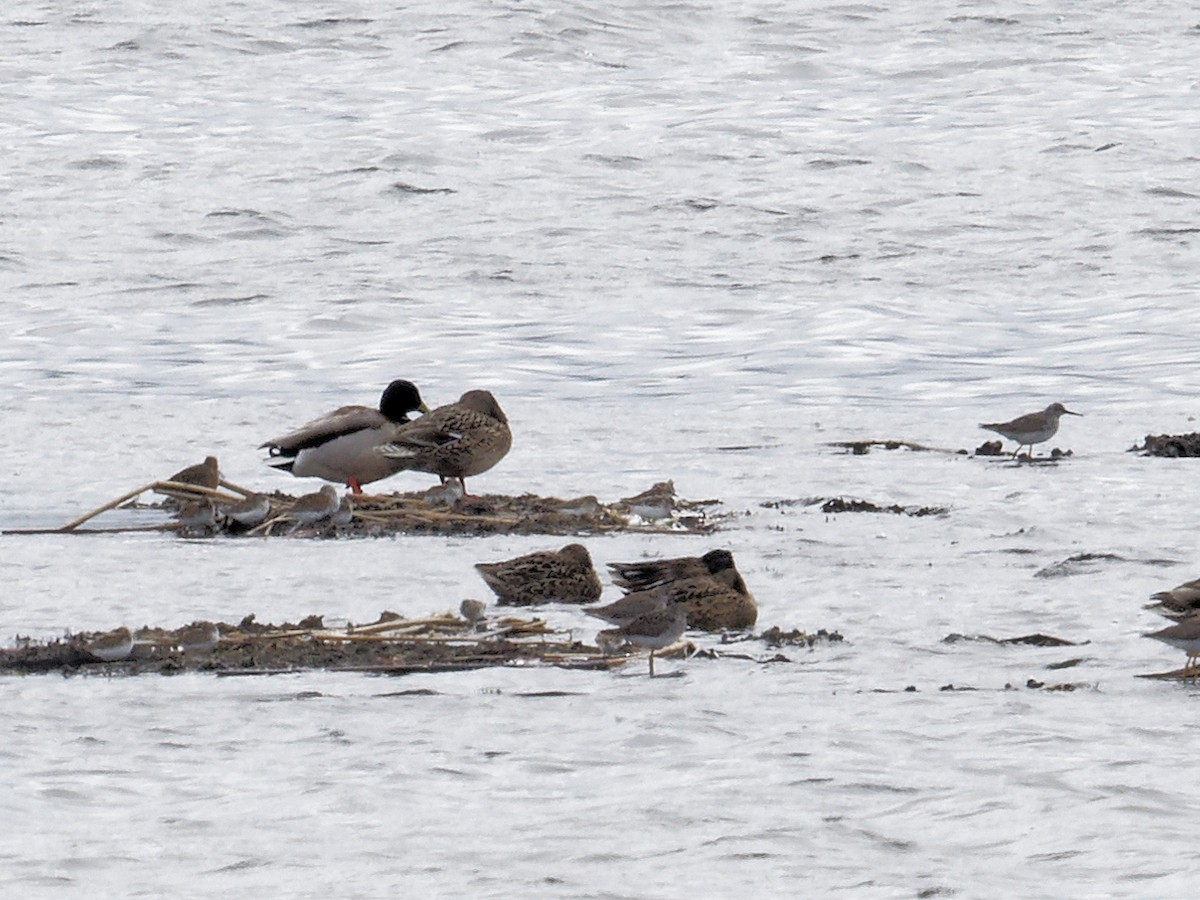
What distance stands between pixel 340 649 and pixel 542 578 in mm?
1312

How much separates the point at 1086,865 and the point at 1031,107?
112ft

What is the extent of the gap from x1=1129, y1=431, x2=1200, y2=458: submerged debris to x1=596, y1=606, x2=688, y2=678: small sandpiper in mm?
6751

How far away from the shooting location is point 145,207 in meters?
31.1

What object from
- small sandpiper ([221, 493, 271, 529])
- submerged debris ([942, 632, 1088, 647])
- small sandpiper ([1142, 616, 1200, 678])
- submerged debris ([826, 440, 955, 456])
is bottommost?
submerged debris ([942, 632, 1088, 647])

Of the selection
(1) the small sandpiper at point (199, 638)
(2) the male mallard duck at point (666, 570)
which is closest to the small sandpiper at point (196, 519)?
(2) the male mallard duck at point (666, 570)

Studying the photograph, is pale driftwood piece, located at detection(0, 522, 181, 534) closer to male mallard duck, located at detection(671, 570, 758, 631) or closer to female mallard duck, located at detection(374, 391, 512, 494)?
female mallard duck, located at detection(374, 391, 512, 494)

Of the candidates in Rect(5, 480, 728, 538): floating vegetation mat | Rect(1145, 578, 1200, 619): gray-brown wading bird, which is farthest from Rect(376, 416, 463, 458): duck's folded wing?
Rect(1145, 578, 1200, 619): gray-brown wading bird

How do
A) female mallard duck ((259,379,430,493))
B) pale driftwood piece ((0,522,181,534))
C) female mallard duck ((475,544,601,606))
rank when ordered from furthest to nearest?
female mallard duck ((259,379,430,493)) < pale driftwood piece ((0,522,181,534)) < female mallard duck ((475,544,601,606))

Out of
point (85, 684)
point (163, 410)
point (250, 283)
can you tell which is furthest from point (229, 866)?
point (250, 283)

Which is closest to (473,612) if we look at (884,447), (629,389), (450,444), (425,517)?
(425,517)

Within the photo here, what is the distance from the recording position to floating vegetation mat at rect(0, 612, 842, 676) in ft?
24.9

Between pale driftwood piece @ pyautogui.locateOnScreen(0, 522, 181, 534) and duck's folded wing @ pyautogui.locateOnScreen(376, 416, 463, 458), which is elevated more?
duck's folded wing @ pyautogui.locateOnScreen(376, 416, 463, 458)

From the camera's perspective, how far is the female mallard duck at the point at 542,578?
351 inches

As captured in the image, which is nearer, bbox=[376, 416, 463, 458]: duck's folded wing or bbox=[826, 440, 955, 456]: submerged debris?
bbox=[376, 416, 463, 458]: duck's folded wing
